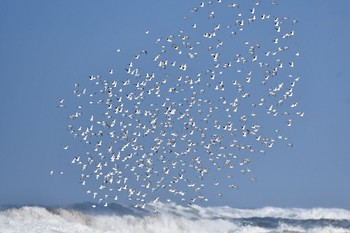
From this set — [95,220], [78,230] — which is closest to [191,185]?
[78,230]

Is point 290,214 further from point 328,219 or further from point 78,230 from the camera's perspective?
point 78,230

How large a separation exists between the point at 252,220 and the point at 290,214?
336 inches

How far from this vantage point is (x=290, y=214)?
275ft

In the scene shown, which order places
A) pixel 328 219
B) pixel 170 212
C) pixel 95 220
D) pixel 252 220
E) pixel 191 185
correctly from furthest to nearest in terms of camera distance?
pixel 328 219, pixel 252 220, pixel 170 212, pixel 95 220, pixel 191 185

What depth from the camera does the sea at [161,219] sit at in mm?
54062

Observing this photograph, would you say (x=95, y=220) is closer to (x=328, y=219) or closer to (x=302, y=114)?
(x=302, y=114)

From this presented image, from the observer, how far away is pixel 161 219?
218ft

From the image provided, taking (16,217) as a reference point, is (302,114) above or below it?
above

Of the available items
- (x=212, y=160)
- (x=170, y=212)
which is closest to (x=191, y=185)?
(x=212, y=160)

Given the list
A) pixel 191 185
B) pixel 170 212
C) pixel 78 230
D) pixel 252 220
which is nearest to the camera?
pixel 191 185

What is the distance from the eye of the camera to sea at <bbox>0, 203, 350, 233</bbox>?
5406 cm

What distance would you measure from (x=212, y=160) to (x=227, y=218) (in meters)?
26.8

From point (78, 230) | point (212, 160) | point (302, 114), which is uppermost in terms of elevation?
point (302, 114)

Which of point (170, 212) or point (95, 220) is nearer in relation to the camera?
point (95, 220)
